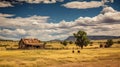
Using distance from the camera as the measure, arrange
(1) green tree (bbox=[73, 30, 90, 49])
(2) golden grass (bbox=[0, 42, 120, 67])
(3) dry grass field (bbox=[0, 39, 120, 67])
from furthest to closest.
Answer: (1) green tree (bbox=[73, 30, 90, 49]), (2) golden grass (bbox=[0, 42, 120, 67]), (3) dry grass field (bbox=[0, 39, 120, 67])

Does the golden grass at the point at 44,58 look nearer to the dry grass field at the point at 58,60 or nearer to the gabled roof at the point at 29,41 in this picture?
the dry grass field at the point at 58,60

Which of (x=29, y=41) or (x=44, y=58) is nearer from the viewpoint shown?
(x=44, y=58)

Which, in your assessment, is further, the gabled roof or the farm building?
the gabled roof

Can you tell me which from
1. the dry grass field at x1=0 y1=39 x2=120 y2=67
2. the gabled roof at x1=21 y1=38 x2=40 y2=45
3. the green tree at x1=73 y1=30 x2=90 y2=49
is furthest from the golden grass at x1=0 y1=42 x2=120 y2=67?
the gabled roof at x1=21 y1=38 x2=40 y2=45

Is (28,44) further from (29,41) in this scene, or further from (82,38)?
(82,38)

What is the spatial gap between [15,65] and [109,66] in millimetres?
14441

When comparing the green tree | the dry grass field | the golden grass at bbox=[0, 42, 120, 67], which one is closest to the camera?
the dry grass field

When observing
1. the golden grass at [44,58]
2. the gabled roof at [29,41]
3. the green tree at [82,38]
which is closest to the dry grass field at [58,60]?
the golden grass at [44,58]

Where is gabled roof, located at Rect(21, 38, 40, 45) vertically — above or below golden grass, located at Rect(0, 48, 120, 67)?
above

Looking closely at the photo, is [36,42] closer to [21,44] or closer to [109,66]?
[21,44]

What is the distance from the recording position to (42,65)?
3453 centimetres

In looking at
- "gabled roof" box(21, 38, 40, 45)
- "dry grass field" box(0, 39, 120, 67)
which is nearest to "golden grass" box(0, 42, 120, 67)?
"dry grass field" box(0, 39, 120, 67)

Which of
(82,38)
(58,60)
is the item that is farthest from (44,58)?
(82,38)

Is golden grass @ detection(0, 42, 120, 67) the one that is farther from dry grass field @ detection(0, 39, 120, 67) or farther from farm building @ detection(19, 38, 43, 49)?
farm building @ detection(19, 38, 43, 49)
